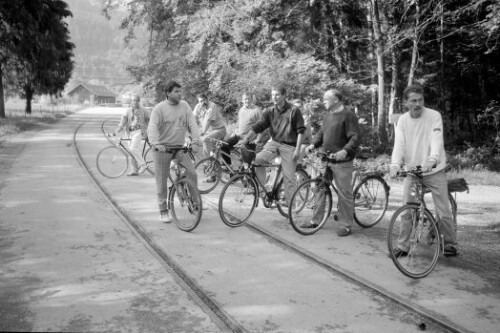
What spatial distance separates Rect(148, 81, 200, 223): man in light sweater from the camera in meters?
7.06

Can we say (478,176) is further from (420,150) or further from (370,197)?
(420,150)

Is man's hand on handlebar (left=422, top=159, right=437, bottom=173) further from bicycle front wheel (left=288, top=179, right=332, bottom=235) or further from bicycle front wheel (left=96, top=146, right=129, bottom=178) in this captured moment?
bicycle front wheel (left=96, top=146, right=129, bottom=178)

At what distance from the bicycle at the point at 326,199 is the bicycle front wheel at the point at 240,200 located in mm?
765

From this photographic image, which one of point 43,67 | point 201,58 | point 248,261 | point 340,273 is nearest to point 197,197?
point 248,261

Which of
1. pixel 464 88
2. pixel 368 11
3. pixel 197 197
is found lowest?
pixel 197 197

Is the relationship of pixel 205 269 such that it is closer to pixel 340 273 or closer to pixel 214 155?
pixel 340 273

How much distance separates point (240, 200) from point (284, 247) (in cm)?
145

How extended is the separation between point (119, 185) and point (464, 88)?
18885 mm

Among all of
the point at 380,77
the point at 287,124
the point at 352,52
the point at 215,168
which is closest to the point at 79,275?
the point at 287,124

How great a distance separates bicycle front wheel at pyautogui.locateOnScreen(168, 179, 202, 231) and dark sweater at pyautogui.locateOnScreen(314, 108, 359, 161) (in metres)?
1.99

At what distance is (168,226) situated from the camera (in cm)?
699

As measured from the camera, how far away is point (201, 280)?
4816mm

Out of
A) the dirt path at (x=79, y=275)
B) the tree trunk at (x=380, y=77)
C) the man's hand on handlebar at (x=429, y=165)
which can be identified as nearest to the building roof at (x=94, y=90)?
the tree trunk at (x=380, y=77)

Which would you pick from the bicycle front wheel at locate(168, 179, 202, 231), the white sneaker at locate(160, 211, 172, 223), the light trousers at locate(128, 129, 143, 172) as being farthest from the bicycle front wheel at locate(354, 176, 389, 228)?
the light trousers at locate(128, 129, 143, 172)
